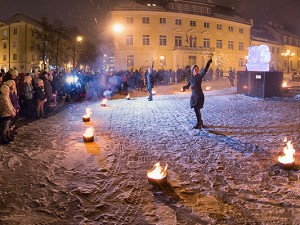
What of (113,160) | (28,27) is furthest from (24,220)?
(28,27)

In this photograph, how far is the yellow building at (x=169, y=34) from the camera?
50875mm

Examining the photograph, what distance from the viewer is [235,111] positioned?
13758 millimetres

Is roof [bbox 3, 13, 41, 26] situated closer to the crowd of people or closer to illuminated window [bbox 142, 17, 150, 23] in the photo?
illuminated window [bbox 142, 17, 150, 23]

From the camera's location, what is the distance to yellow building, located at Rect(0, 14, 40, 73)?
62.5 meters

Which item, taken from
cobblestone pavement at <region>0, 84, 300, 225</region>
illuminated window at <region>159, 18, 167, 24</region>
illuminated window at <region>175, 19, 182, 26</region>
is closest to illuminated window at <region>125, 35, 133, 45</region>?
illuminated window at <region>159, 18, 167, 24</region>

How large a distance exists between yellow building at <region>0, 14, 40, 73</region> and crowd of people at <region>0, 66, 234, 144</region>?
39.2 metres

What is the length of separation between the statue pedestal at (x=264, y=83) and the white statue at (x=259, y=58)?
1.53 ft

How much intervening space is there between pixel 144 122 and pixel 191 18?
4842 cm

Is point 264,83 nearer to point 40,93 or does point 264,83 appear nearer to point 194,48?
point 40,93

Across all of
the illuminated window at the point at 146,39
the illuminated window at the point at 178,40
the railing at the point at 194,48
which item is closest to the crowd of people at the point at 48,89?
the illuminated window at the point at 146,39

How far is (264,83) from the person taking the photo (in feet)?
59.9

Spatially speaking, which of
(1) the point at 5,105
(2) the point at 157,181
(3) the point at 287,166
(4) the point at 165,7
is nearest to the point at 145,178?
(2) the point at 157,181

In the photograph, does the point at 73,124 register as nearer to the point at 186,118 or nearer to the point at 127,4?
the point at 186,118

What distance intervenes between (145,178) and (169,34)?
166 ft
